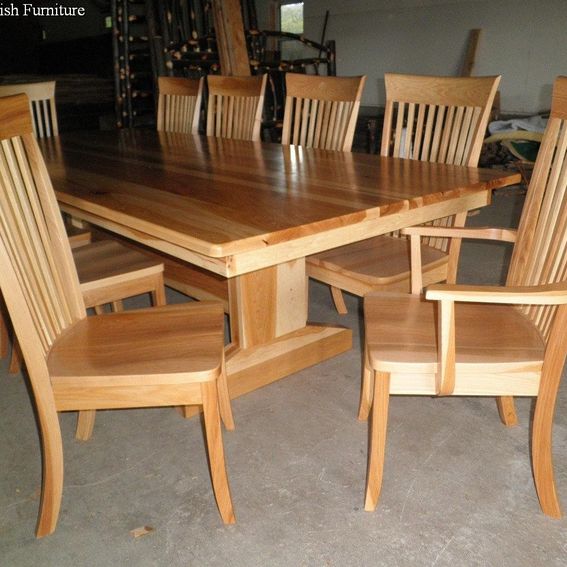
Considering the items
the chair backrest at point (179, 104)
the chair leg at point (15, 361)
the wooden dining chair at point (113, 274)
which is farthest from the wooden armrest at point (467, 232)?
the chair backrest at point (179, 104)

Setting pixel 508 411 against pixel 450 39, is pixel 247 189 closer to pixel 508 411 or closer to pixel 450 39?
pixel 508 411

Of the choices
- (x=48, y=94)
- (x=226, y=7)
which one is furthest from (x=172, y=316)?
(x=226, y=7)

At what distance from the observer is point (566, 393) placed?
75.9 inches

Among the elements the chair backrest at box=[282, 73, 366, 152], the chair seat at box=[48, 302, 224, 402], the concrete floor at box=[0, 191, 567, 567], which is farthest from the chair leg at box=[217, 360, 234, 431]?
the chair backrest at box=[282, 73, 366, 152]

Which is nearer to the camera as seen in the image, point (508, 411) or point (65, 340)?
point (65, 340)

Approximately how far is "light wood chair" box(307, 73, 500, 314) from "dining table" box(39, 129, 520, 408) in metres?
0.16

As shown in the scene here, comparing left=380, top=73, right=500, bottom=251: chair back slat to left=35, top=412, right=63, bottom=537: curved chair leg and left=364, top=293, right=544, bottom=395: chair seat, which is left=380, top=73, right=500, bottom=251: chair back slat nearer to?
left=364, top=293, right=544, bottom=395: chair seat

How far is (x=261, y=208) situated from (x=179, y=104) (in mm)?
1990

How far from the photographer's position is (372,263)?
192 cm

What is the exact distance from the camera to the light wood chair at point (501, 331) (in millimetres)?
1199

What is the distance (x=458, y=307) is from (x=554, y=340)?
343 mm

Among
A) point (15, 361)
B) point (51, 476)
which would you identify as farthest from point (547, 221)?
point (15, 361)

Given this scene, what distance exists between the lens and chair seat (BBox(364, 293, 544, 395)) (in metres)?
1.26

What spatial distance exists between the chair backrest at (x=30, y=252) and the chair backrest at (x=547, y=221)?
3.85ft
